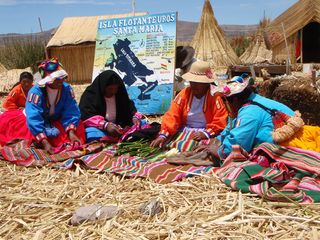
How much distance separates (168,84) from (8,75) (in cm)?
752

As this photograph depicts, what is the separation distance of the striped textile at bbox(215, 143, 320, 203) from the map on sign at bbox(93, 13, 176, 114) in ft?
12.5

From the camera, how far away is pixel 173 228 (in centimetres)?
281

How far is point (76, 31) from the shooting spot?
46.8 feet

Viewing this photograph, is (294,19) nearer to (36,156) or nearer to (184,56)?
(184,56)

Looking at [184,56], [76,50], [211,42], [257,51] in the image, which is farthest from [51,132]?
[257,51]

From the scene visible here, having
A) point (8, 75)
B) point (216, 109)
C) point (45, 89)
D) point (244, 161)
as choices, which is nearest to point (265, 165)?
A: point (244, 161)

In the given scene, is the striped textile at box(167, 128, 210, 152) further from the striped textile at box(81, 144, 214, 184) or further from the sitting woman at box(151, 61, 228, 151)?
the striped textile at box(81, 144, 214, 184)

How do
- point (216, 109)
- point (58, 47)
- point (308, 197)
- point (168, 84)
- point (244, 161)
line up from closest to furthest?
point (308, 197)
point (244, 161)
point (216, 109)
point (168, 84)
point (58, 47)

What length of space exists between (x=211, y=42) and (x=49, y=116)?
11.7 meters

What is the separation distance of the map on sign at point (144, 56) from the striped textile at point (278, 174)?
380 cm

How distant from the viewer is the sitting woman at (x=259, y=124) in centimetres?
340

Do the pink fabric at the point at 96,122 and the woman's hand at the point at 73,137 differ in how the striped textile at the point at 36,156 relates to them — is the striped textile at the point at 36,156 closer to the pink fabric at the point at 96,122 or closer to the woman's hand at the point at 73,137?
the woman's hand at the point at 73,137

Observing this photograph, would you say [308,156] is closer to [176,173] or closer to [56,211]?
[176,173]

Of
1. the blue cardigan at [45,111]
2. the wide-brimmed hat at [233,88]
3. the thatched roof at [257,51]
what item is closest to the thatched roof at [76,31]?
the thatched roof at [257,51]
